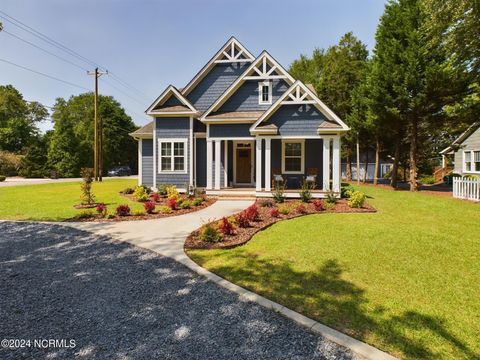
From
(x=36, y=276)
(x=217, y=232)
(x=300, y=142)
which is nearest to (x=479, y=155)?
(x=300, y=142)

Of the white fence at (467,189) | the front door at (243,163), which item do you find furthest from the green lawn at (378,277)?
the front door at (243,163)

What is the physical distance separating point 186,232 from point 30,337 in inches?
200

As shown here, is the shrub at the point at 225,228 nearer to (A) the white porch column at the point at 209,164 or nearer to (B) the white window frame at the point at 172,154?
(A) the white porch column at the point at 209,164

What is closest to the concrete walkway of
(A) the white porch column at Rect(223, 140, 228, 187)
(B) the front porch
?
(B) the front porch

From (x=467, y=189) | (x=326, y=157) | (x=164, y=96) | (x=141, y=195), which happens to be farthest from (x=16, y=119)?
(x=467, y=189)

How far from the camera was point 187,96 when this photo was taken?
18406 millimetres

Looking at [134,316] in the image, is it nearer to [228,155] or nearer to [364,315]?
[364,315]

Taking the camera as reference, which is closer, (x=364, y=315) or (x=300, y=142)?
(x=364, y=315)

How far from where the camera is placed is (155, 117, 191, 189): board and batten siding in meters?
16.6

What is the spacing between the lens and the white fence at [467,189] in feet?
48.3

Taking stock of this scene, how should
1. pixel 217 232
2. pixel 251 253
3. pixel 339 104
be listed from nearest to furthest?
1. pixel 251 253
2. pixel 217 232
3. pixel 339 104

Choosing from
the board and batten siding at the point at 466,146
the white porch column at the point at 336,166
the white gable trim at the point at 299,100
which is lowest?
the white porch column at the point at 336,166

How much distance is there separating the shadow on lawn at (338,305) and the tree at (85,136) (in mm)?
44939

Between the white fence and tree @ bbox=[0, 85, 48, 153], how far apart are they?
63466 millimetres
